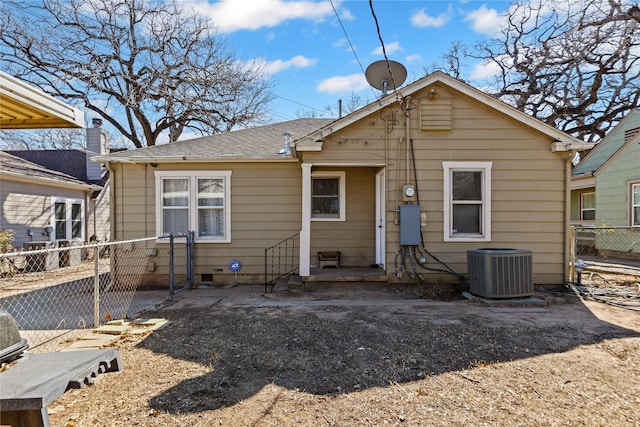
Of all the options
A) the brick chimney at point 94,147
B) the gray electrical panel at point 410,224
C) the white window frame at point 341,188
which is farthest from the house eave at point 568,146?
the brick chimney at point 94,147

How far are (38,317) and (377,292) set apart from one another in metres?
5.74

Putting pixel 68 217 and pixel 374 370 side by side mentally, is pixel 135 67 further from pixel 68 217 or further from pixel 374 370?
pixel 374 370

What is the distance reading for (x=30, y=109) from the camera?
135 inches

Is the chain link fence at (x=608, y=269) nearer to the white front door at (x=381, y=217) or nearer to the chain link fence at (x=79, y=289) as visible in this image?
the white front door at (x=381, y=217)

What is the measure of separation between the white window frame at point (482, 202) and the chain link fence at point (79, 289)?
5.60m

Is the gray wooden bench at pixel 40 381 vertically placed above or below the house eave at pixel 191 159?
below

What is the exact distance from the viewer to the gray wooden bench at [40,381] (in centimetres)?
223

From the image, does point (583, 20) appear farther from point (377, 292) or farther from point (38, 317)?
point (38, 317)

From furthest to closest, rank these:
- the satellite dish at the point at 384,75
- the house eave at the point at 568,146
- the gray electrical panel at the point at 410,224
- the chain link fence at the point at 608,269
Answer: the satellite dish at the point at 384,75 < the gray electrical panel at the point at 410,224 < the house eave at the point at 568,146 < the chain link fence at the point at 608,269

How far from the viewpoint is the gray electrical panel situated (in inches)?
275

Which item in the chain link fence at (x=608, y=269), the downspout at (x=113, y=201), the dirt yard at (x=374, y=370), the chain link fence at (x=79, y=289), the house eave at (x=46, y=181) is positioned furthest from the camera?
the house eave at (x=46, y=181)

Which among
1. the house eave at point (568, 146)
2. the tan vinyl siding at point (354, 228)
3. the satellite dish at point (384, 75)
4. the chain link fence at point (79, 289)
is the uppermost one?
the satellite dish at point (384, 75)

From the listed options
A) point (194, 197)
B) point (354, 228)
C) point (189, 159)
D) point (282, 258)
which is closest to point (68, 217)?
point (194, 197)

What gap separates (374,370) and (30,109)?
4.13 m
